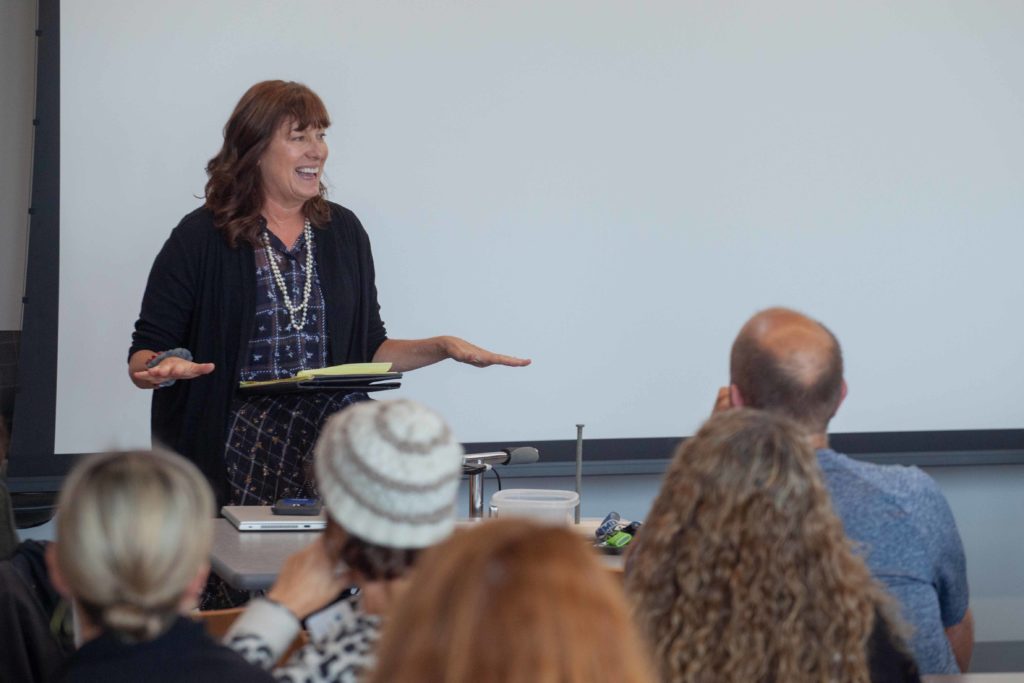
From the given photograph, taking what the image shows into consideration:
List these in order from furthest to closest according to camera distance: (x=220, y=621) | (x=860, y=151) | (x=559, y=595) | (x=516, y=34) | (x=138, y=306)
Answer: (x=860, y=151), (x=516, y=34), (x=138, y=306), (x=220, y=621), (x=559, y=595)

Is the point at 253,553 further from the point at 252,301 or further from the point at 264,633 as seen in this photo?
the point at 252,301

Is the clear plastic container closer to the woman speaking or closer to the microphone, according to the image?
the microphone

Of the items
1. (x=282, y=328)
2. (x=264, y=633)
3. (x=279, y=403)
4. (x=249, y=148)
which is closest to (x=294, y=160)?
(x=249, y=148)

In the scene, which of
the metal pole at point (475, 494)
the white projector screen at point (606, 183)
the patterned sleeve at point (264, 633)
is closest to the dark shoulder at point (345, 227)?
the white projector screen at point (606, 183)

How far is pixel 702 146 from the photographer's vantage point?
14.0 feet

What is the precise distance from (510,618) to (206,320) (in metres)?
2.40

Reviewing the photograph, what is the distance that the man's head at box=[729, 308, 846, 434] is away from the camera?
7.00 ft

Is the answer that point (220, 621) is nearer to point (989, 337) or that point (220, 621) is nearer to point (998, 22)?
point (989, 337)

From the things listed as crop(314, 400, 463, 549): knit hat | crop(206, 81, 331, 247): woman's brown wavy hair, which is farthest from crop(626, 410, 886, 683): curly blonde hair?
crop(206, 81, 331, 247): woman's brown wavy hair

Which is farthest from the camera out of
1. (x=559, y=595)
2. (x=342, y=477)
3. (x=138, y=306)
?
(x=138, y=306)

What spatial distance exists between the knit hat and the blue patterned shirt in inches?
61.3

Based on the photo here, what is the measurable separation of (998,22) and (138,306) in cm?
308

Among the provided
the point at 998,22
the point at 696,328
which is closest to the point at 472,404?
the point at 696,328

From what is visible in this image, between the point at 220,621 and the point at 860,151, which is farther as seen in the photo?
the point at 860,151
